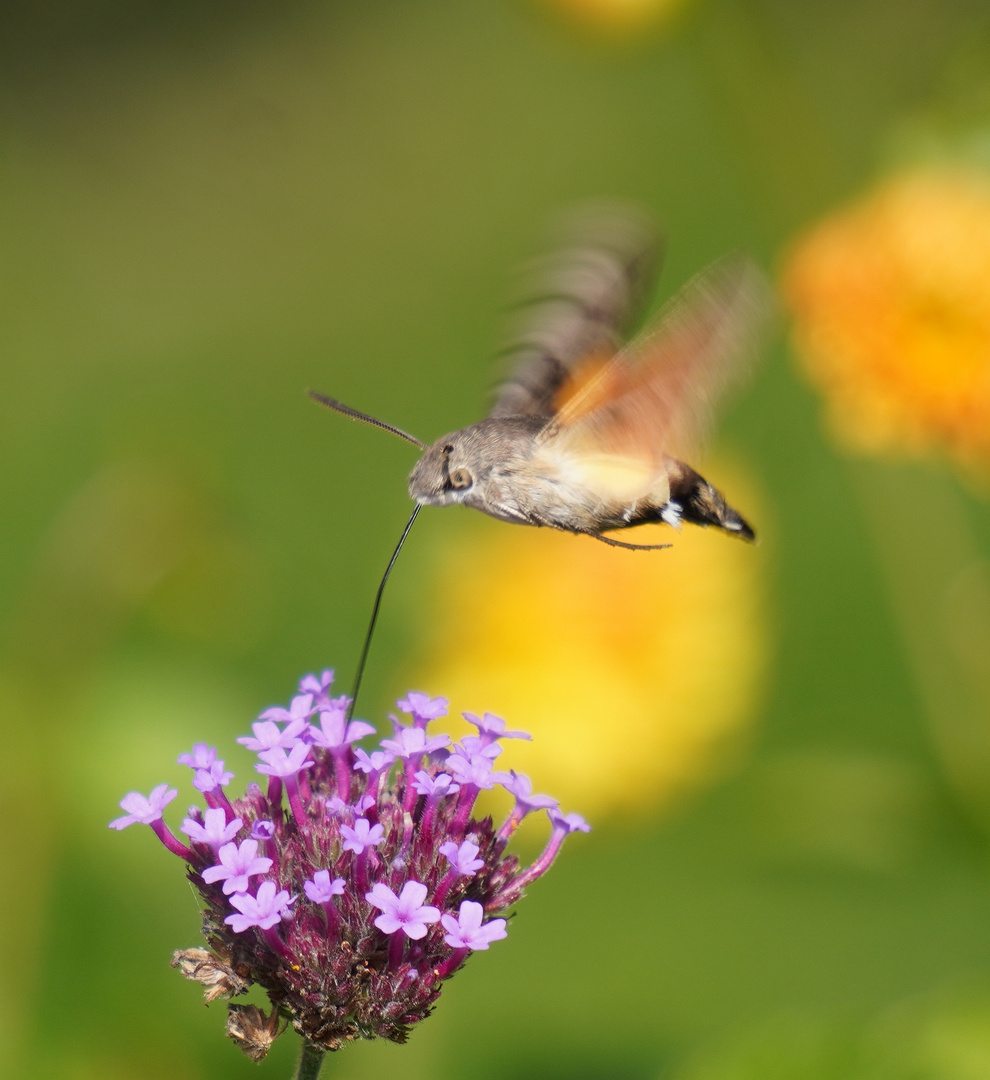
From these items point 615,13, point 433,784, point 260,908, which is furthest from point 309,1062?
point 615,13

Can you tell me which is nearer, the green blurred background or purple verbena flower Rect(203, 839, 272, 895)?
purple verbena flower Rect(203, 839, 272, 895)

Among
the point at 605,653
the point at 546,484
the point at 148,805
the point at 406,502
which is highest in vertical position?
the point at 406,502

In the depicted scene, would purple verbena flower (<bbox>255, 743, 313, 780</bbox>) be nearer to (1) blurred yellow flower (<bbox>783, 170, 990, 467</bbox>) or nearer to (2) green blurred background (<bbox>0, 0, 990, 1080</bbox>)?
(2) green blurred background (<bbox>0, 0, 990, 1080</bbox>)

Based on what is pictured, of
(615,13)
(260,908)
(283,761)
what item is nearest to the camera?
(260,908)

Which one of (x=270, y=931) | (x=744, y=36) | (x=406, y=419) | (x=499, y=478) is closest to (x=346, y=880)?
(x=270, y=931)

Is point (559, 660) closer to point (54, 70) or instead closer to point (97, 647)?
point (97, 647)

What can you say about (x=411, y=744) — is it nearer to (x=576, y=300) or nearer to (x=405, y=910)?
(x=405, y=910)

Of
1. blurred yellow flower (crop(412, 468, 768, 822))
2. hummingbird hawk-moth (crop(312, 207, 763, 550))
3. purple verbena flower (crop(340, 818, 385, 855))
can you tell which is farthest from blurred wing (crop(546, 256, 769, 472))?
blurred yellow flower (crop(412, 468, 768, 822))

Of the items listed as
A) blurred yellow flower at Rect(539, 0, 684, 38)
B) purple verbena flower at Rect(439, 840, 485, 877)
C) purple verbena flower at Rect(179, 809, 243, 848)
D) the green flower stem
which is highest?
blurred yellow flower at Rect(539, 0, 684, 38)
